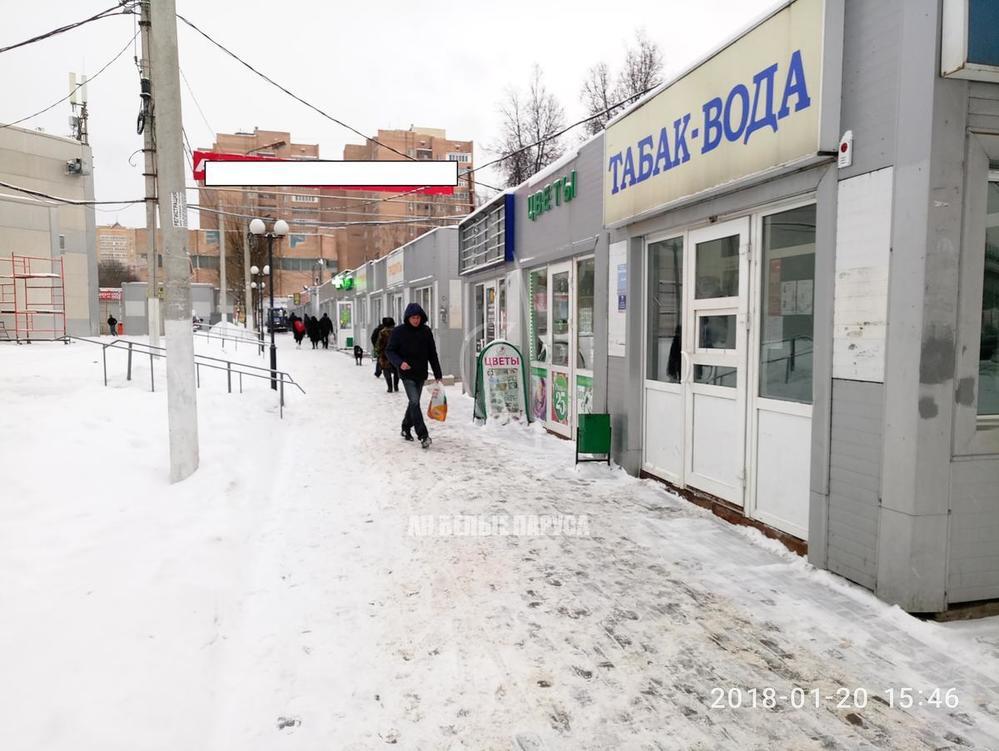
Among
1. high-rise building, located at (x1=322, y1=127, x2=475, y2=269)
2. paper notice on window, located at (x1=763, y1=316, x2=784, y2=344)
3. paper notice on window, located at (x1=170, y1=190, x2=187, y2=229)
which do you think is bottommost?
paper notice on window, located at (x1=763, y1=316, x2=784, y2=344)

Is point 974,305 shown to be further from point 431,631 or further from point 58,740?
point 58,740

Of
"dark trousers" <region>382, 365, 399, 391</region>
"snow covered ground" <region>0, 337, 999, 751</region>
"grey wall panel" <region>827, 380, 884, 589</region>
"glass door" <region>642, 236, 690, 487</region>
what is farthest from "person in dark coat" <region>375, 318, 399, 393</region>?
"grey wall panel" <region>827, 380, 884, 589</region>

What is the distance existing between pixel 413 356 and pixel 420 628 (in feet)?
18.1

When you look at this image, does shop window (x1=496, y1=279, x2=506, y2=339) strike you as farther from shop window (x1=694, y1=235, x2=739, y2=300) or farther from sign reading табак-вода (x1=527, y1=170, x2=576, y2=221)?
shop window (x1=694, y1=235, x2=739, y2=300)

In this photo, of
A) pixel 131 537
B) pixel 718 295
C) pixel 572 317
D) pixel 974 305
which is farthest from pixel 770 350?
pixel 131 537

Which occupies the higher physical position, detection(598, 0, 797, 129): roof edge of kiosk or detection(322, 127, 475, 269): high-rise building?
detection(322, 127, 475, 269): high-rise building

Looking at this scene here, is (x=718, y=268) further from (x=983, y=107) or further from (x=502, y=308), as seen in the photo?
(x=502, y=308)

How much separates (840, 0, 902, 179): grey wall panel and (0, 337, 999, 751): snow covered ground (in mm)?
2601

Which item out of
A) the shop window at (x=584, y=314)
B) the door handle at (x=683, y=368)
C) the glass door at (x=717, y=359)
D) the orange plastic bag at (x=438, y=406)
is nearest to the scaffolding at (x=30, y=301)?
the orange plastic bag at (x=438, y=406)

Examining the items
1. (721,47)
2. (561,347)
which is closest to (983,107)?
(721,47)

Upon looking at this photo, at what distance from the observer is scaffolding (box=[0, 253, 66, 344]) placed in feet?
68.9

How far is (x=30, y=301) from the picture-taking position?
74.6 feet

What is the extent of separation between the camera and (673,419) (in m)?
6.45

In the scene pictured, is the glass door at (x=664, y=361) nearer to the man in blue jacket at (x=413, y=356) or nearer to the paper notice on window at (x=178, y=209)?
the man in blue jacket at (x=413, y=356)
